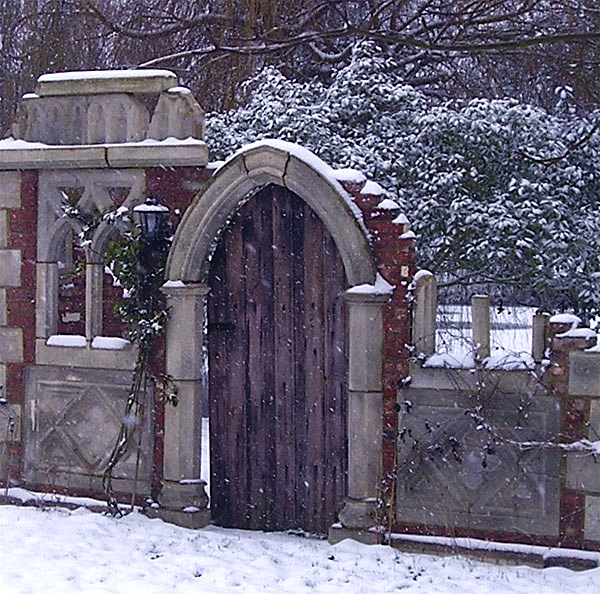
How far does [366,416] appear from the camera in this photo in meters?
6.72

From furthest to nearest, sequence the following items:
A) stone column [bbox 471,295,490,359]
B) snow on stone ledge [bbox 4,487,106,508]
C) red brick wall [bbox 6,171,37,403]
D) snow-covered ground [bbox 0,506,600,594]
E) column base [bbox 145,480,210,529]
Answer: red brick wall [bbox 6,171,37,403], snow on stone ledge [bbox 4,487,106,508], column base [bbox 145,480,210,529], stone column [bbox 471,295,490,359], snow-covered ground [bbox 0,506,600,594]

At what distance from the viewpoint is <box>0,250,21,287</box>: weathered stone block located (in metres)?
7.71

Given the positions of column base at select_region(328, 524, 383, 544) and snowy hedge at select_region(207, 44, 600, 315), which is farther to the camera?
snowy hedge at select_region(207, 44, 600, 315)

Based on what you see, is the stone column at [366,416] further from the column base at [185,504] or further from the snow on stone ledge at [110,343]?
the snow on stone ledge at [110,343]

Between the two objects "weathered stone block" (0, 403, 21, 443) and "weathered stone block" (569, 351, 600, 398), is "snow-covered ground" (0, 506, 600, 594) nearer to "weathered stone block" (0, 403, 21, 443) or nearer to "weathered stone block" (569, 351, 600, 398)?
"weathered stone block" (0, 403, 21, 443)

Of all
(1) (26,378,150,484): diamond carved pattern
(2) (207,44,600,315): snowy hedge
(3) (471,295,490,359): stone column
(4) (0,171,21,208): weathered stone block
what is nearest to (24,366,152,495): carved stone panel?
(1) (26,378,150,484): diamond carved pattern

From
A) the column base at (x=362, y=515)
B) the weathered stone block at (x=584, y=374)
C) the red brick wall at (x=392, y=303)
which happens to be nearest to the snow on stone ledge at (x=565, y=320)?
the weathered stone block at (x=584, y=374)

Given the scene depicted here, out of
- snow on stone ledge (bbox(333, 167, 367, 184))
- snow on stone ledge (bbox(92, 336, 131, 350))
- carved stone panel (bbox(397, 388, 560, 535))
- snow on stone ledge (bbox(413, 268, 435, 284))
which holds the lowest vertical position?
carved stone panel (bbox(397, 388, 560, 535))

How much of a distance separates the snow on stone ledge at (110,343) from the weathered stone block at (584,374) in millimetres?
3097

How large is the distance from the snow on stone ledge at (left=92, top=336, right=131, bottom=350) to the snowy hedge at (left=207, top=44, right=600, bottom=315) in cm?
305

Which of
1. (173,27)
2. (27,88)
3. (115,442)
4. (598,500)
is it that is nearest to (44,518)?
(115,442)

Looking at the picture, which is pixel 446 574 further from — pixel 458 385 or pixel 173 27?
pixel 173 27

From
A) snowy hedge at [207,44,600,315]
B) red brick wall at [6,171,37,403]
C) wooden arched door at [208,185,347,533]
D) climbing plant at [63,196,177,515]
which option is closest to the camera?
wooden arched door at [208,185,347,533]

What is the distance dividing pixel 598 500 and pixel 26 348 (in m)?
4.22
